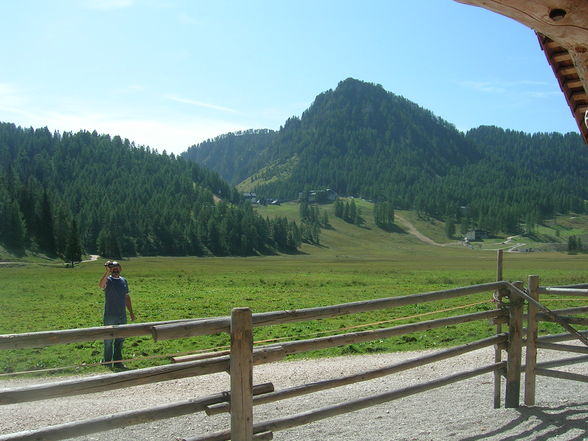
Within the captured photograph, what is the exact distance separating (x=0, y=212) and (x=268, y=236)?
263ft

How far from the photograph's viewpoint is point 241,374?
5418 millimetres

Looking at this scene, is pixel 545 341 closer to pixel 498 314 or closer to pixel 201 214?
pixel 498 314

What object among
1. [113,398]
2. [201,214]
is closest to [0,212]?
[201,214]

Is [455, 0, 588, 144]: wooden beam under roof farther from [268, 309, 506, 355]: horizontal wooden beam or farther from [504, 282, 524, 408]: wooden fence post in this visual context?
[504, 282, 524, 408]: wooden fence post

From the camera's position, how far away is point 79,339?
496 cm

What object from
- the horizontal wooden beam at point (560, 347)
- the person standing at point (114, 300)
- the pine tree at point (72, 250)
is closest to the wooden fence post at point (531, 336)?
the horizontal wooden beam at point (560, 347)

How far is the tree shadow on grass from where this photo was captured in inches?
278

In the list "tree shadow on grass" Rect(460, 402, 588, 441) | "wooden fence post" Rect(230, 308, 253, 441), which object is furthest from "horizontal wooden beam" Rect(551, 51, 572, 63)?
"tree shadow on grass" Rect(460, 402, 588, 441)

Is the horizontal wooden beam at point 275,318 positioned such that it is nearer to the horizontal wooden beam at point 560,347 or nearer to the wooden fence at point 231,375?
the wooden fence at point 231,375

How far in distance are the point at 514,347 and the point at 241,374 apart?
484 centimetres

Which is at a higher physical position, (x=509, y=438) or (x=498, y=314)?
(x=498, y=314)

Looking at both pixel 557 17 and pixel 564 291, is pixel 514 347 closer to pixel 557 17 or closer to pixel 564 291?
pixel 564 291

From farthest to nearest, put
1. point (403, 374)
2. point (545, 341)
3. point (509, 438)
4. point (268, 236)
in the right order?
point (268, 236), point (403, 374), point (545, 341), point (509, 438)

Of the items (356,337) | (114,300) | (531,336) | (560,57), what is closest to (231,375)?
(356,337)
